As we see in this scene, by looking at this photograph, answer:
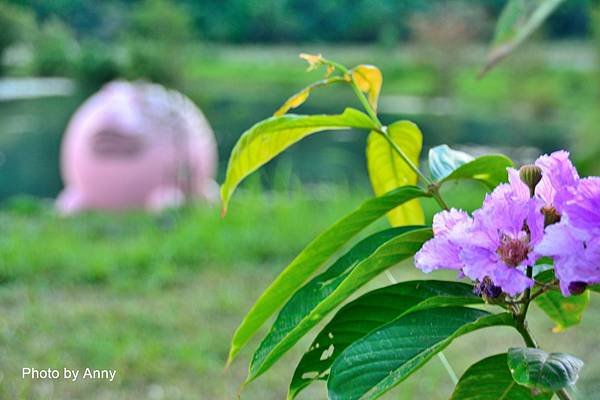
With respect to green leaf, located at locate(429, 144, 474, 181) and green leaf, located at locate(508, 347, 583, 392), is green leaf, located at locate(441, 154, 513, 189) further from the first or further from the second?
green leaf, located at locate(508, 347, 583, 392)

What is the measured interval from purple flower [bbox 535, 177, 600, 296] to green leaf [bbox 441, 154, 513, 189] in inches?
7.2

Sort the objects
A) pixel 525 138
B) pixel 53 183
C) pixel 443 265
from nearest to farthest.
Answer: pixel 443 265, pixel 53 183, pixel 525 138

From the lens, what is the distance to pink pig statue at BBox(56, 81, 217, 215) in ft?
16.0

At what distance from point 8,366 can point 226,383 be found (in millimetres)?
432

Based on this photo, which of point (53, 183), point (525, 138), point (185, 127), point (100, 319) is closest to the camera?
point (100, 319)

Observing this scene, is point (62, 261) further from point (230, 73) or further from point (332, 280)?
point (230, 73)

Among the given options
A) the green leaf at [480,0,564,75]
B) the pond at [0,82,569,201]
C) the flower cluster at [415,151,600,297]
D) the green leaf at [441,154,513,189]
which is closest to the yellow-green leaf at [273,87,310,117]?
Result: the green leaf at [441,154,513,189]

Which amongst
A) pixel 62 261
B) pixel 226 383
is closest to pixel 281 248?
pixel 62 261

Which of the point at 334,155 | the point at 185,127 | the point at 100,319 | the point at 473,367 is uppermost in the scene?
the point at 473,367

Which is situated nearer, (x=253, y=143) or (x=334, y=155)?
(x=253, y=143)

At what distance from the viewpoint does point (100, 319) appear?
2.20 meters

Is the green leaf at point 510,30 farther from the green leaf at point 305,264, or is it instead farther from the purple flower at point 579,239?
the purple flower at point 579,239

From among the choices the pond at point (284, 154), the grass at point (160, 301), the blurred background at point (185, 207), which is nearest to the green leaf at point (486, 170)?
the blurred background at point (185, 207)

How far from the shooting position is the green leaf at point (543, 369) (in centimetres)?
45
